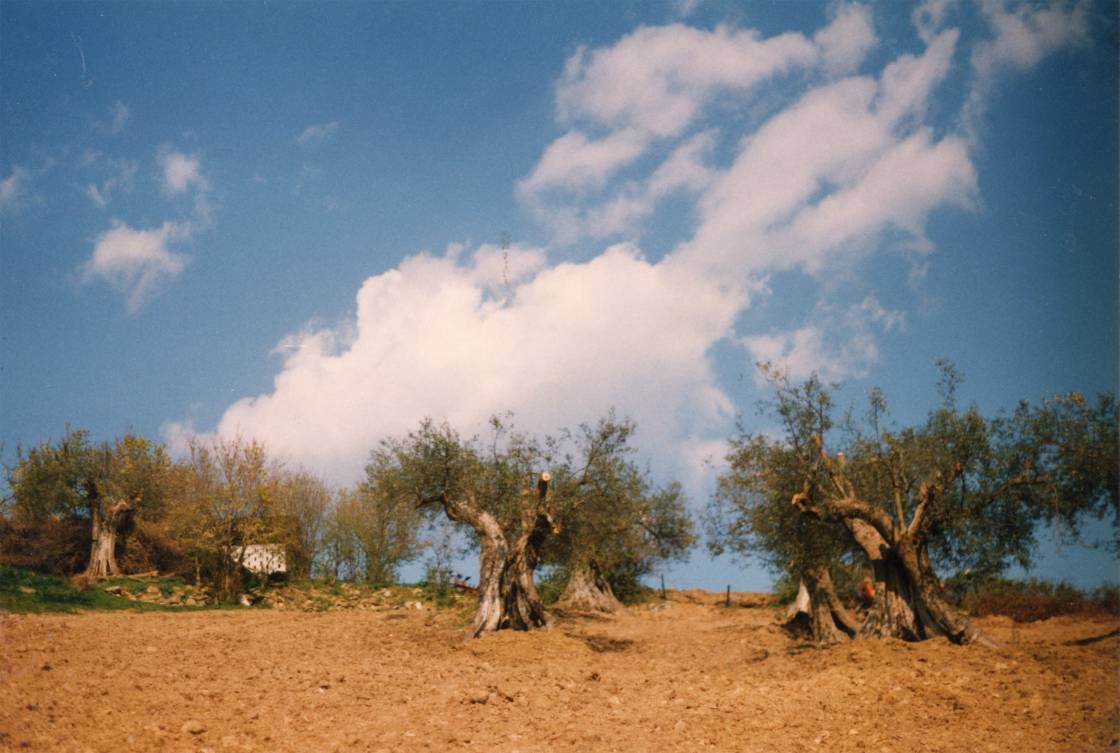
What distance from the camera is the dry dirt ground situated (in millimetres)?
9852

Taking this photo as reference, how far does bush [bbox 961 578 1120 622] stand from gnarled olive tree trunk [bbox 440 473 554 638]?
1619 centimetres

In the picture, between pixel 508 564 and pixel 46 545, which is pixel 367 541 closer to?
pixel 46 545

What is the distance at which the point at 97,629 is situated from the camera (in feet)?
61.8

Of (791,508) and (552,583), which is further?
(552,583)

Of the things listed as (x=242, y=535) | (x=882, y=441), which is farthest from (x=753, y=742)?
(x=242, y=535)

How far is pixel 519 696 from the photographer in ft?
41.5

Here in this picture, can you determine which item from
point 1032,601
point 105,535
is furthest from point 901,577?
point 105,535

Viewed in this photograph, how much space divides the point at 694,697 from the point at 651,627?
16.8 meters

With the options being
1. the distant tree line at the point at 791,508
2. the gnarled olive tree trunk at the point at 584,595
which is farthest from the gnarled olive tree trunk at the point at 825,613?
the gnarled olive tree trunk at the point at 584,595

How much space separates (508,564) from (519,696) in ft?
27.9

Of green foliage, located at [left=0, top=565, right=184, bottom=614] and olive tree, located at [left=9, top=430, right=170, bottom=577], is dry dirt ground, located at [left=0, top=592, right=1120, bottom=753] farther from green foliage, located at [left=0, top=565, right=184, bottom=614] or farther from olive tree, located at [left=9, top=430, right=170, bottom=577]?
olive tree, located at [left=9, top=430, right=170, bottom=577]

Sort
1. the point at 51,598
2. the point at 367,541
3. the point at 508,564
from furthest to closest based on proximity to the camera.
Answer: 1. the point at 367,541
2. the point at 51,598
3. the point at 508,564

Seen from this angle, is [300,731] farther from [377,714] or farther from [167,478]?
[167,478]

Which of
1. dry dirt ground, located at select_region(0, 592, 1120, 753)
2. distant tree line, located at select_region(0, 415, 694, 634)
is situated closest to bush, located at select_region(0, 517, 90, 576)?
distant tree line, located at select_region(0, 415, 694, 634)
